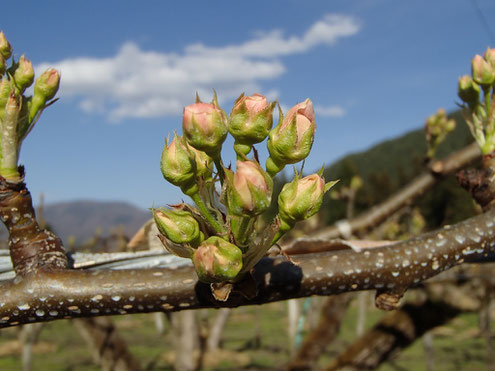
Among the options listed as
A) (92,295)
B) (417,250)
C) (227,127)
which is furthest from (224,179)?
(417,250)

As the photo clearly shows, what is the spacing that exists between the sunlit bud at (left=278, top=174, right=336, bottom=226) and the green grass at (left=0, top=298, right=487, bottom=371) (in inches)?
411

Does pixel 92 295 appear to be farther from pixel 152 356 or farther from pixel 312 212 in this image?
pixel 152 356

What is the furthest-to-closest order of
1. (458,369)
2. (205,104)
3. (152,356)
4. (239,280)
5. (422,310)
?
(152,356), (458,369), (422,310), (239,280), (205,104)

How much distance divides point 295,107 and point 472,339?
19114mm

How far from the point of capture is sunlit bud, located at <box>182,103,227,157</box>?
0.96 meters

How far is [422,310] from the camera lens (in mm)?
4449

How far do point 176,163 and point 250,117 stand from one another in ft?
0.61

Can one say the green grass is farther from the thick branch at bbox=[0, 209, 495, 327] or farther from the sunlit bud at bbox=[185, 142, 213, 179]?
the sunlit bud at bbox=[185, 142, 213, 179]

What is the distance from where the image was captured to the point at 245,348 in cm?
1697

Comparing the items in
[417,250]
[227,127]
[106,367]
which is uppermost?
[227,127]

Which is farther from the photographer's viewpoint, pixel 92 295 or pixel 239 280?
pixel 92 295

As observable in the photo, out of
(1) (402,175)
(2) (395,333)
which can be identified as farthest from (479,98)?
(1) (402,175)

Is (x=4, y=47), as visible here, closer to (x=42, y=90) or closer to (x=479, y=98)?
(x=42, y=90)

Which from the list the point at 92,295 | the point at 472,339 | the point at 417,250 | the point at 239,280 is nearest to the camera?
the point at 239,280
